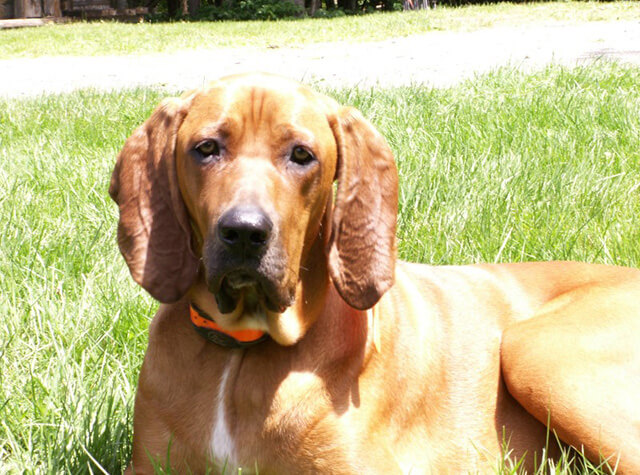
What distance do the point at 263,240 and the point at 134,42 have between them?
1565cm

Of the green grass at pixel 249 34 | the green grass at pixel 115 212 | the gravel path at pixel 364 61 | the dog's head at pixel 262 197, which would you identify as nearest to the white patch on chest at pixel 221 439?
the dog's head at pixel 262 197

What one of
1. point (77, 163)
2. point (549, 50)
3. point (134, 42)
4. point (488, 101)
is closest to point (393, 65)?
point (549, 50)

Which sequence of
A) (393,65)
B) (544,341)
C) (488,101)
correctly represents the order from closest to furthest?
(544,341) → (488,101) → (393,65)

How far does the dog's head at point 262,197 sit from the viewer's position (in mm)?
2158

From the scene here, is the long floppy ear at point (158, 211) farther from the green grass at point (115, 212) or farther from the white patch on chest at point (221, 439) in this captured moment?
the green grass at point (115, 212)

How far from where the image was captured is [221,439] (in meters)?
2.30

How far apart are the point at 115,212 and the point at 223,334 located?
7.24 ft

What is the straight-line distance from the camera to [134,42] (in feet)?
54.8

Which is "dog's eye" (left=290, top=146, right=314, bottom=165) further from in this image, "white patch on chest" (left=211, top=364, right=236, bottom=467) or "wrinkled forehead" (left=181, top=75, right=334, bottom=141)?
"white patch on chest" (left=211, top=364, right=236, bottom=467)

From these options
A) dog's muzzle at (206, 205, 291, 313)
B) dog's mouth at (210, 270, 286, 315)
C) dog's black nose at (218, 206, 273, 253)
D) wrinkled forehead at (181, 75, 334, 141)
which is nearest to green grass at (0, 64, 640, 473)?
dog's mouth at (210, 270, 286, 315)

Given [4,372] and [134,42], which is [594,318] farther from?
[134,42]

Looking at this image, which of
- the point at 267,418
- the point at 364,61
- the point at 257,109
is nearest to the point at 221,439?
the point at 267,418

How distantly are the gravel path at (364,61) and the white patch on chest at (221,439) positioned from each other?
6.04 meters

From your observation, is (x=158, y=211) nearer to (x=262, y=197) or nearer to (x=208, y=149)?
(x=208, y=149)
